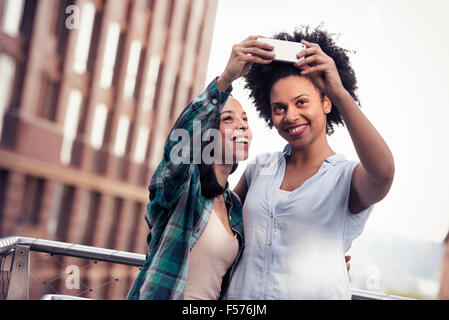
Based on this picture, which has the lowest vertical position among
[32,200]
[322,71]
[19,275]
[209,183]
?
[32,200]

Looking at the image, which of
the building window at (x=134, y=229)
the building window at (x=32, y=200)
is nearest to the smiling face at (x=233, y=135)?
the building window at (x=32, y=200)

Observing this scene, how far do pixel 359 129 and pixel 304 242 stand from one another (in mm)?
396

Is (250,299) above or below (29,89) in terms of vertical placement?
below

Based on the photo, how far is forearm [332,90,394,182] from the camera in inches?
52.8

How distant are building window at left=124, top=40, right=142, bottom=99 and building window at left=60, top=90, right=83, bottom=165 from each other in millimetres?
2003

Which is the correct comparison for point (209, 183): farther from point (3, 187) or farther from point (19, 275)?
point (3, 187)

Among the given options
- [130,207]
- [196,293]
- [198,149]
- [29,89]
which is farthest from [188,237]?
[130,207]

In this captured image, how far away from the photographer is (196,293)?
1616mm

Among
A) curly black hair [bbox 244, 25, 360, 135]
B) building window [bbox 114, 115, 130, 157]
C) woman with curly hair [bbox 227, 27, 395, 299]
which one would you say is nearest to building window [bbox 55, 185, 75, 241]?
building window [bbox 114, 115, 130, 157]

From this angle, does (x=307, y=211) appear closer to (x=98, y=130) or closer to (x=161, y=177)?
(x=161, y=177)

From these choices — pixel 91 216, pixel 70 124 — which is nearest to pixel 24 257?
pixel 70 124

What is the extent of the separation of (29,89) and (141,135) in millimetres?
5215

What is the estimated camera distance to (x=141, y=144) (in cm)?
1616

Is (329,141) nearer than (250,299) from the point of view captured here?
No
